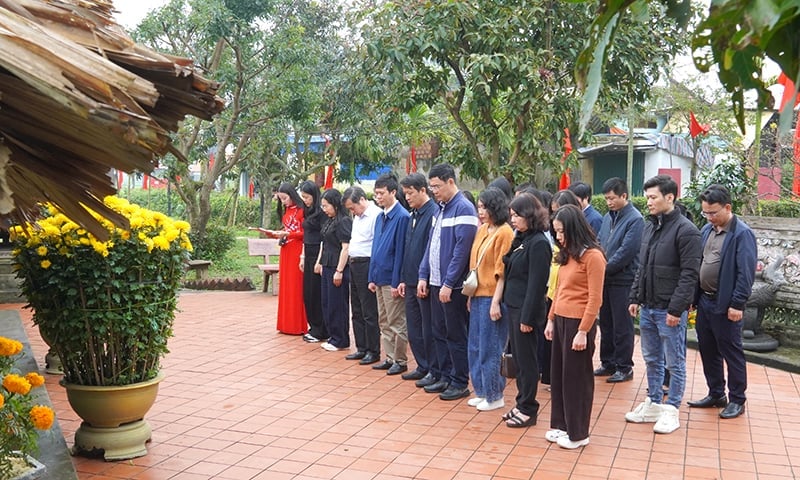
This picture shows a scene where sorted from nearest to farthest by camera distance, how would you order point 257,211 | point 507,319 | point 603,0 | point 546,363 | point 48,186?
point 603,0
point 48,186
point 507,319
point 546,363
point 257,211

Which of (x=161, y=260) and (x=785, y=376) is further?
(x=785, y=376)

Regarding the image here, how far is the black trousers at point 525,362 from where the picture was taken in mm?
5902

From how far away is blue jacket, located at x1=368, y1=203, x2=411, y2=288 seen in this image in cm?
743

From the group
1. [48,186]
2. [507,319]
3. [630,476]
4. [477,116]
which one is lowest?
[630,476]

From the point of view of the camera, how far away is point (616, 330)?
7.17 meters

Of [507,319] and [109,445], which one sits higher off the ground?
[507,319]

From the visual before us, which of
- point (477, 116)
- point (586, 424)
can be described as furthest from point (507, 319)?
point (477, 116)

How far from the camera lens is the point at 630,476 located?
5.00 m

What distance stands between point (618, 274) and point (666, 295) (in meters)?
1.17

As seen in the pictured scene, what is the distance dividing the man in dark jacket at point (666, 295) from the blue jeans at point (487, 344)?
100 cm

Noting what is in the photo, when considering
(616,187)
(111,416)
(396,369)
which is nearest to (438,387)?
(396,369)

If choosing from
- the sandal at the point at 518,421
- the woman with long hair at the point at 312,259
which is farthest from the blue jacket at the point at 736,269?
the woman with long hair at the point at 312,259

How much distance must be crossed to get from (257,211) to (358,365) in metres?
24.3

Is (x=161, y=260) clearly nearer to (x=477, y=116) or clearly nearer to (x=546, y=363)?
(x=546, y=363)
